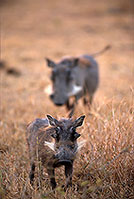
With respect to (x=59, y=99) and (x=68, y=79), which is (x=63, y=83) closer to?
(x=68, y=79)

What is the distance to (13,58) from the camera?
35.7ft

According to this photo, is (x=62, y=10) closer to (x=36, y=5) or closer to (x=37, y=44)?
(x=36, y=5)

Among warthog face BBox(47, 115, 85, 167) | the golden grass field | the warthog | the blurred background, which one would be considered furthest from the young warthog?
the warthog

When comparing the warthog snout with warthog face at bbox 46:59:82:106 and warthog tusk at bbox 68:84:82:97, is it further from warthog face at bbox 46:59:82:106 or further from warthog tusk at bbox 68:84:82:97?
warthog tusk at bbox 68:84:82:97

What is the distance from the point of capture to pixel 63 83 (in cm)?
470

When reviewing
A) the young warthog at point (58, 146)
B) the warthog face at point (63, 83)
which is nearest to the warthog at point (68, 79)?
the warthog face at point (63, 83)

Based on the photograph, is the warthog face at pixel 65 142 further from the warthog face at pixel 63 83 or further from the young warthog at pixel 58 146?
the warthog face at pixel 63 83

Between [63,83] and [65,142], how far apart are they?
2.64 meters

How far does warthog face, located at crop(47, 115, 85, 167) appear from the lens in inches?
82.4

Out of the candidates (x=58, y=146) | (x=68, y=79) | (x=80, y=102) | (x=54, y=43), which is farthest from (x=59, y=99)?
(x=54, y=43)

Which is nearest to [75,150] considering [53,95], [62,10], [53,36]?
[53,95]

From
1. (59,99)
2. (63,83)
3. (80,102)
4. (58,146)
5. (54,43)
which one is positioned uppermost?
(58,146)

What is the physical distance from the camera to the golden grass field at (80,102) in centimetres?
238


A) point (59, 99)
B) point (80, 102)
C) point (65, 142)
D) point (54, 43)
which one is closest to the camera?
point (65, 142)
